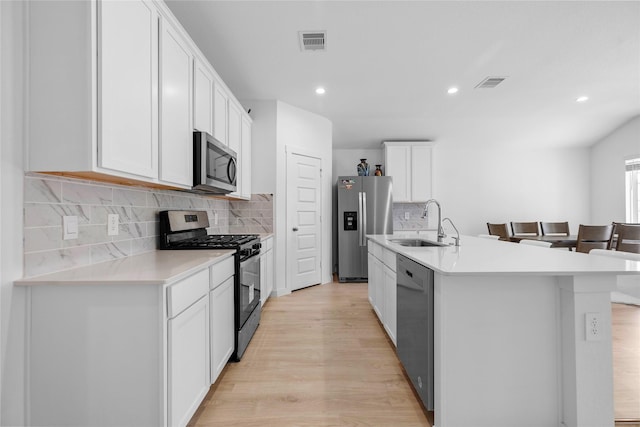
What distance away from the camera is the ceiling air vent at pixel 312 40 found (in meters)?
2.78

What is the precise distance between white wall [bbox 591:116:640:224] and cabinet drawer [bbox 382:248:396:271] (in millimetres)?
5539

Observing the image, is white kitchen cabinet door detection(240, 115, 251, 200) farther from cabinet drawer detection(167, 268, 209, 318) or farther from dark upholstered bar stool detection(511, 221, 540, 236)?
dark upholstered bar stool detection(511, 221, 540, 236)

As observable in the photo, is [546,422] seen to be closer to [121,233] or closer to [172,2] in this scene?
[121,233]

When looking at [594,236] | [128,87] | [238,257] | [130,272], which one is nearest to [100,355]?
[130,272]

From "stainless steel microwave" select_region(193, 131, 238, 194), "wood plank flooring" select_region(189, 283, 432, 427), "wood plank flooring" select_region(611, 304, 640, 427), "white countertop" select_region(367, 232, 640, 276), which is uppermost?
"stainless steel microwave" select_region(193, 131, 238, 194)

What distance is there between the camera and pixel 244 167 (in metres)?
3.74

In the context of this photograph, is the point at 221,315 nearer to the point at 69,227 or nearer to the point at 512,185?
the point at 69,227

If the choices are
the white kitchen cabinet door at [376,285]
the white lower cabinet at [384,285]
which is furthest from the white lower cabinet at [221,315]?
the white kitchen cabinet door at [376,285]

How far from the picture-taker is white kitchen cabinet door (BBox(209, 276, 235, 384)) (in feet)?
6.09

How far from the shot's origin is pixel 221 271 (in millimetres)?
1993

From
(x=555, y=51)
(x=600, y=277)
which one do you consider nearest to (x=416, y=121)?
(x=555, y=51)

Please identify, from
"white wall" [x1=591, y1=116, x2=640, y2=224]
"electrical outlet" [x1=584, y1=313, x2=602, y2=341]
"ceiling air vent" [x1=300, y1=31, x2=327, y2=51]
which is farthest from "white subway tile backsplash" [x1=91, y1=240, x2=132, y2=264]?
"white wall" [x1=591, y1=116, x2=640, y2=224]

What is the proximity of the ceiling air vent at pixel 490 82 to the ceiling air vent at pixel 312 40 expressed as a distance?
7.03ft

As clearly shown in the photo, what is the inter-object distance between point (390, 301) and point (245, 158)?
2368 mm
